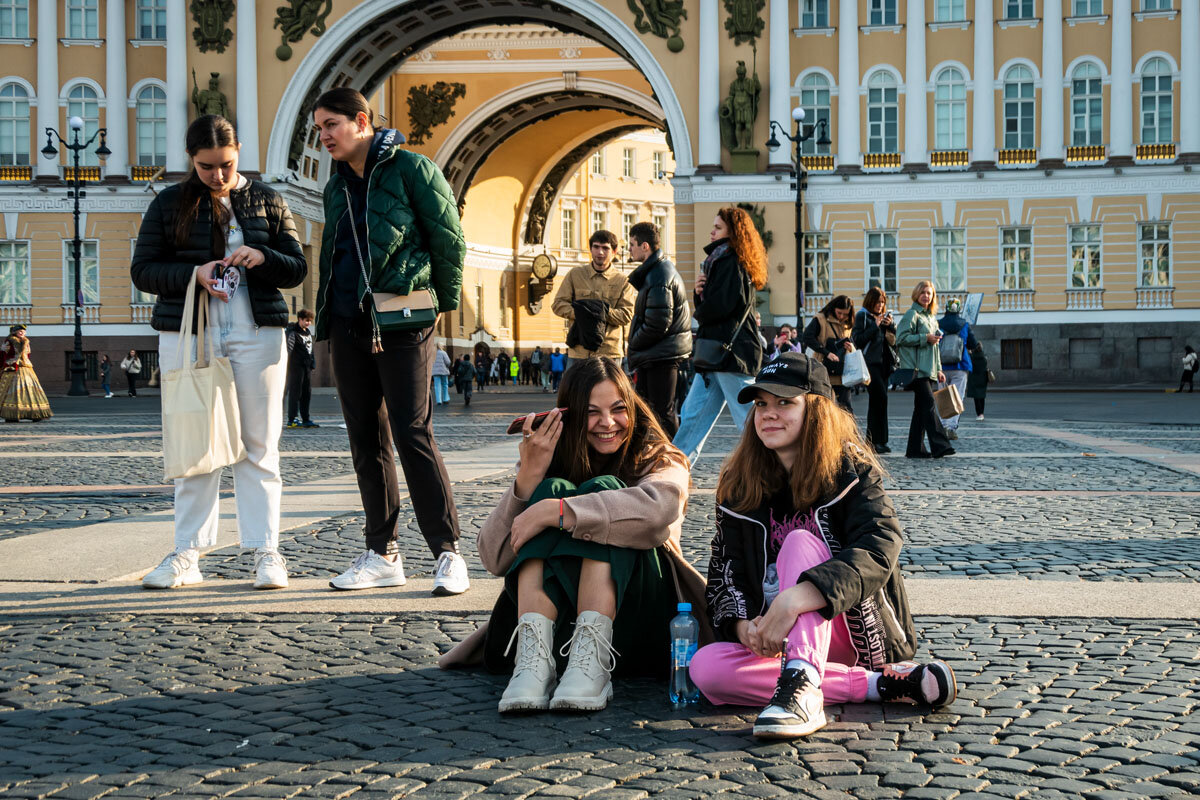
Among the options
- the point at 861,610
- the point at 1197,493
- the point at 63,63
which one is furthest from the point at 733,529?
the point at 63,63

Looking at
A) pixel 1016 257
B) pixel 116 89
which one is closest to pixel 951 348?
pixel 1016 257

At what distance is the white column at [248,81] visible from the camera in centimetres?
4103

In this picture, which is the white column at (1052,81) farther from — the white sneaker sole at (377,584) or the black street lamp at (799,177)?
the white sneaker sole at (377,584)

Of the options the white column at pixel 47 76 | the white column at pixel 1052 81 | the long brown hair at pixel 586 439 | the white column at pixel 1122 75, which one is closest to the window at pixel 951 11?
the white column at pixel 1052 81

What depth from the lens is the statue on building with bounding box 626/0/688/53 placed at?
40.0 metres

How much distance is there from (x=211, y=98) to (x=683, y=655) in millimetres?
39259

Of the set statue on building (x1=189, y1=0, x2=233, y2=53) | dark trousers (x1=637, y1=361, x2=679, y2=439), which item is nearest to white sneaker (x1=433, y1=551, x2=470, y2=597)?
dark trousers (x1=637, y1=361, x2=679, y2=439)

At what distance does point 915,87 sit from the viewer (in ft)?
131

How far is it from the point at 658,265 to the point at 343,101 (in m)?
4.15

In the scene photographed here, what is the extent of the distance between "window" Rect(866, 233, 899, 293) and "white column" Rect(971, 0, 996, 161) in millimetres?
3255

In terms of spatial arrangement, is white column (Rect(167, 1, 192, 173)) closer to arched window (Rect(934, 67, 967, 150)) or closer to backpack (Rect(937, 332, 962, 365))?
arched window (Rect(934, 67, 967, 150))

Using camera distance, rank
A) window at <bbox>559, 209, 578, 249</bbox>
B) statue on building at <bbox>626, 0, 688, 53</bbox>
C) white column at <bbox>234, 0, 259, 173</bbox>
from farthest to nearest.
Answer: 1. window at <bbox>559, 209, 578, 249</bbox>
2. white column at <bbox>234, 0, 259, 173</bbox>
3. statue on building at <bbox>626, 0, 688, 53</bbox>

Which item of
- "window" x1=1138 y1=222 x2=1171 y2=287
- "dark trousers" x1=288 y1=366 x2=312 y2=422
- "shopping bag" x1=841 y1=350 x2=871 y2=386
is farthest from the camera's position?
"window" x1=1138 y1=222 x2=1171 y2=287

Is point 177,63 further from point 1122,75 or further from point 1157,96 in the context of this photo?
point 1157,96
